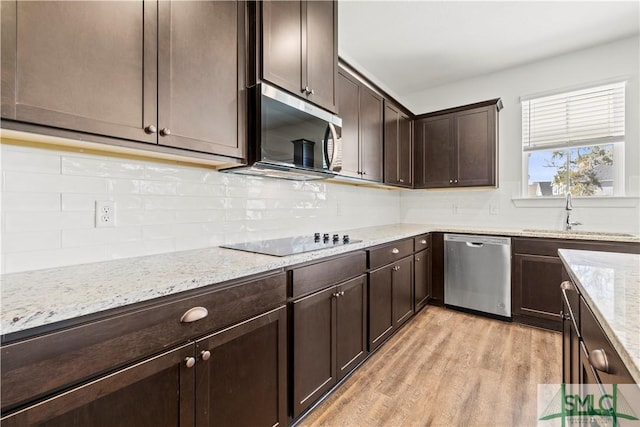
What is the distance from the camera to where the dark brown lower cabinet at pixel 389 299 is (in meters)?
2.14

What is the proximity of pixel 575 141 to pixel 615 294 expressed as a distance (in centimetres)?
310

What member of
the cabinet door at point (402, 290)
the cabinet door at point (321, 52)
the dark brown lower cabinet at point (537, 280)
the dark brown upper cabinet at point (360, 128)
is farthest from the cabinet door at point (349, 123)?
the dark brown lower cabinet at point (537, 280)

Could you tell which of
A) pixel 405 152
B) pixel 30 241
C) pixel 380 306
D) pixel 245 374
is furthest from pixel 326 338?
pixel 405 152

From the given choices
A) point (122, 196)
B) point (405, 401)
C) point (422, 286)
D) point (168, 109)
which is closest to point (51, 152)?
point (122, 196)

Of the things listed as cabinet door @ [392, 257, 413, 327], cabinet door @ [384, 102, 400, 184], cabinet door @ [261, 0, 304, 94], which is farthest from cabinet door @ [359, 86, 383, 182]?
cabinet door @ [261, 0, 304, 94]

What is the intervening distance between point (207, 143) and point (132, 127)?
0.31m

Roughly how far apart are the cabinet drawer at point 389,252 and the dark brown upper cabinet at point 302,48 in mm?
1088

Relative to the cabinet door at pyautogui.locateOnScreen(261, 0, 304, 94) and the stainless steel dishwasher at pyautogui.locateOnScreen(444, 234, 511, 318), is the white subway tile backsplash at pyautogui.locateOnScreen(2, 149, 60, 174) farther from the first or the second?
the stainless steel dishwasher at pyautogui.locateOnScreen(444, 234, 511, 318)

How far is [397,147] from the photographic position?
323cm

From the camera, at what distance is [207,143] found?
4.44ft

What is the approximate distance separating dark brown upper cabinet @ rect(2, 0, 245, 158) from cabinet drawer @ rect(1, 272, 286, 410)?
0.65 meters

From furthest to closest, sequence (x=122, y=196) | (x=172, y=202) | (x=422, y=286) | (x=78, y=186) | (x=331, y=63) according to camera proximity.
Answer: (x=422, y=286) → (x=331, y=63) → (x=172, y=202) → (x=122, y=196) → (x=78, y=186)

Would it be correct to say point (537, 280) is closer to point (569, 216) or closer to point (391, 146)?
point (569, 216)

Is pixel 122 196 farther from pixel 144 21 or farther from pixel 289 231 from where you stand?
pixel 289 231
